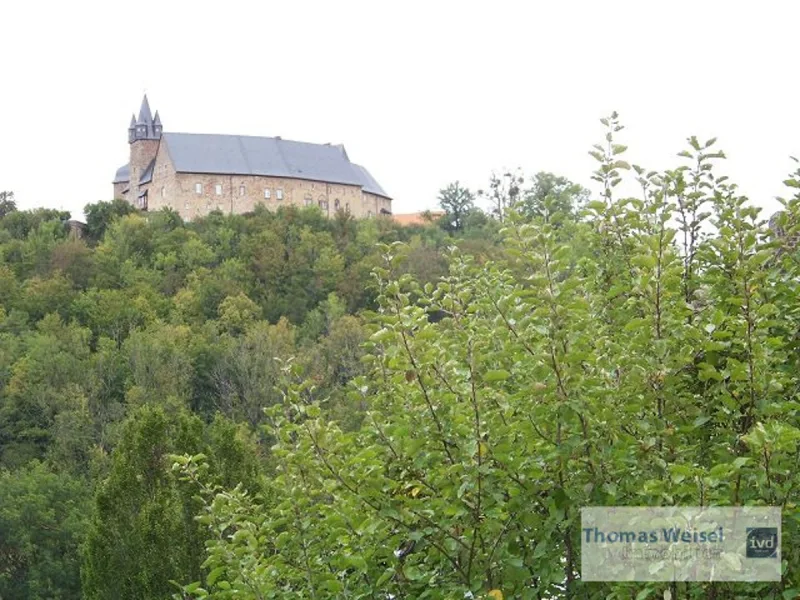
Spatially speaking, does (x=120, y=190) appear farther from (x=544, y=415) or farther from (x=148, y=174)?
(x=544, y=415)

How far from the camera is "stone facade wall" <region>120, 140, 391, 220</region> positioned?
8944 cm

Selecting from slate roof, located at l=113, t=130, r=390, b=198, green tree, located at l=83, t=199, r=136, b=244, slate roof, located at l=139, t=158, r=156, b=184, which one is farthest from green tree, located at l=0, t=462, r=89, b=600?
slate roof, located at l=139, t=158, r=156, b=184

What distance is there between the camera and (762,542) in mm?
4012

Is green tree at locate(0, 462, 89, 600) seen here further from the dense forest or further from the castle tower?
the castle tower

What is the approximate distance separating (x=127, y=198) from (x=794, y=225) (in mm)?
94309

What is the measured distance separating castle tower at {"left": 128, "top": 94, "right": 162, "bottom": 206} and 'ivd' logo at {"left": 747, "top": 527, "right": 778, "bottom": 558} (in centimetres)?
9164

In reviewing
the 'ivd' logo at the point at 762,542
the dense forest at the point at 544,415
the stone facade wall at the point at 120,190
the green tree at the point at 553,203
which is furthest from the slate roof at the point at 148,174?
the 'ivd' logo at the point at 762,542

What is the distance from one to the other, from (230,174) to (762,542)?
8830 cm

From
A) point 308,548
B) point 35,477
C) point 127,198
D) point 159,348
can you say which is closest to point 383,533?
point 308,548

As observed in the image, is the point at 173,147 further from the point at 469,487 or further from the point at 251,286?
the point at 469,487

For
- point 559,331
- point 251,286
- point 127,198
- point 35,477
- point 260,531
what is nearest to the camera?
point 559,331

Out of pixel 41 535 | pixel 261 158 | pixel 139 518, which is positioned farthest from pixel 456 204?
pixel 139 518

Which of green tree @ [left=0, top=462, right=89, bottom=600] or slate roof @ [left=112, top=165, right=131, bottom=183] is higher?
slate roof @ [left=112, top=165, right=131, bottom=183]

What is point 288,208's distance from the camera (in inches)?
3418
